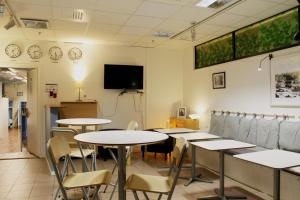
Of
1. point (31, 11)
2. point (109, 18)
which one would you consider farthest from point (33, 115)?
point (109, 18)

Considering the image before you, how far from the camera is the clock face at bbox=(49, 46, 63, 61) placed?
19.4 feet

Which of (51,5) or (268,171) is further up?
(51,5)

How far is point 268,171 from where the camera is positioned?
3.58 metres

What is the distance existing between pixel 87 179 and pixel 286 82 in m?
3.19

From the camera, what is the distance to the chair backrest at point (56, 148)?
2.25 meters

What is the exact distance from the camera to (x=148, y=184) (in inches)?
92.7

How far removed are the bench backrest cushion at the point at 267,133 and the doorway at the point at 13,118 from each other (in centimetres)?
492

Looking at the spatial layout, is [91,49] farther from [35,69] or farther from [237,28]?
[237,28]

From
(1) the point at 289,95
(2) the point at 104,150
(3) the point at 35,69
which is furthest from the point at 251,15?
(3) the point at 35,69

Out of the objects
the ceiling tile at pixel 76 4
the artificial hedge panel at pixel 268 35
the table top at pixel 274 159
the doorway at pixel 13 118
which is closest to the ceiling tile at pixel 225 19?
the artificial hedge panel at pixel 268 35

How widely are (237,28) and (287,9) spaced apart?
105 centimetres

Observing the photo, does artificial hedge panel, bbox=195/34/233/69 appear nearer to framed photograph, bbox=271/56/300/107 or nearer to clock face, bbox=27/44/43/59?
framed photograph, bbox=271/56/300/107

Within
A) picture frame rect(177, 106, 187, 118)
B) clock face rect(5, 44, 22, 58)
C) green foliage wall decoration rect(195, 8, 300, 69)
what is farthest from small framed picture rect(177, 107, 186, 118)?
clock face rect(5, 44, 22, 58)

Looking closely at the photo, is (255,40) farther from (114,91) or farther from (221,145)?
(114,91)
